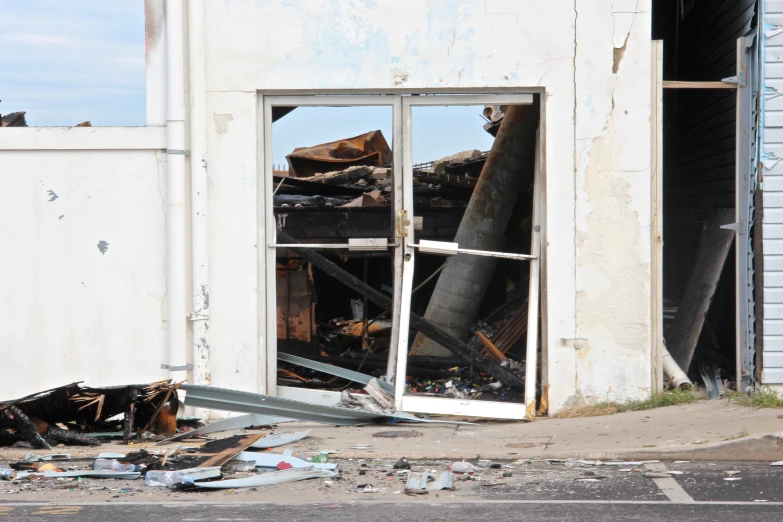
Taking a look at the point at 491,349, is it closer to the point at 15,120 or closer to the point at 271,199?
the point at 271,199

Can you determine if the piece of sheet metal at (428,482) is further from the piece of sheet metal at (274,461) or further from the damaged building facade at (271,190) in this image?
the damaged building facade at (271,190)

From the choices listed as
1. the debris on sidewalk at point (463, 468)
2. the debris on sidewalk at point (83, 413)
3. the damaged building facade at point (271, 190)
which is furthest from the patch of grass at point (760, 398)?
the debris on sidewalk at point (83, 413)

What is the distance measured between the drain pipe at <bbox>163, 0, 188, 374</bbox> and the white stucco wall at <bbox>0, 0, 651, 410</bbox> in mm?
156

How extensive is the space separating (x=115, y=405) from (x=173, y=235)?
143 centimetres

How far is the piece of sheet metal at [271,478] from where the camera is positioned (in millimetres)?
5453

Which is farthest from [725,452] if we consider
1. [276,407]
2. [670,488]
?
[276,407]

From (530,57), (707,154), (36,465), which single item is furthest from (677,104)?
(36,465)

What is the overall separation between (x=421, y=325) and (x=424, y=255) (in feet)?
2.13

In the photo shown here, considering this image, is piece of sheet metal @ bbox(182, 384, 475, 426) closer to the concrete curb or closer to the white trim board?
Result: the concrete curb

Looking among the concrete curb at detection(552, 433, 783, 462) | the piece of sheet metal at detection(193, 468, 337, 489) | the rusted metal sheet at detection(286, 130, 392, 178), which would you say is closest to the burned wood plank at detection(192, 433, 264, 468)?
the piece of sheet metal at detection(193, 468, 337, 489)

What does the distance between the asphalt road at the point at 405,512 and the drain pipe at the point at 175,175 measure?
2446mm

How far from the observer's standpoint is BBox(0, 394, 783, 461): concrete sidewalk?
19.9 ft

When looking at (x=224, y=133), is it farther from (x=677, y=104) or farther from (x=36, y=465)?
(x=677, y=104)

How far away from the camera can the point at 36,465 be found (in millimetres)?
5980
